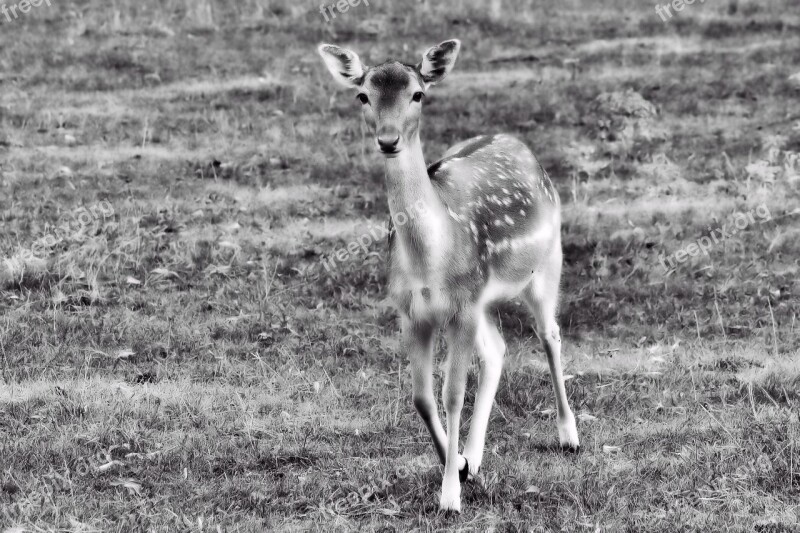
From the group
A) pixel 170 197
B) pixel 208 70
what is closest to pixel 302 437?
pixel 170 197

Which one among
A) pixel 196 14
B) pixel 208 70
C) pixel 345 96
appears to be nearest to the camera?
pixel 345 96

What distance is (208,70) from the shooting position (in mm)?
16219

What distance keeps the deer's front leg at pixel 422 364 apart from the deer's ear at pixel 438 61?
142 cm

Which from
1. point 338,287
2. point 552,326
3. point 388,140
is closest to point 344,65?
point 388,140

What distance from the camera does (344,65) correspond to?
591 centimetres

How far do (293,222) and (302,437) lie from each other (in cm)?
454

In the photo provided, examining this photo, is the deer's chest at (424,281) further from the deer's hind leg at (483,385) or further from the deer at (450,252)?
the deer's hind leg at (483,385)

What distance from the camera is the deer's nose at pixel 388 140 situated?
5.20m

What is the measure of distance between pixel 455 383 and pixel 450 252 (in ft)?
2.42

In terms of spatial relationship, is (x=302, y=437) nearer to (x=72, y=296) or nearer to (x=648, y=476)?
(x=648, y=476)

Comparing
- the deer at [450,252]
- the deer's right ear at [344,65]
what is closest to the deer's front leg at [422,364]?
the deer at [450,252]

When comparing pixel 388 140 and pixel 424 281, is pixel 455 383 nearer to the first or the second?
pixel 424 281

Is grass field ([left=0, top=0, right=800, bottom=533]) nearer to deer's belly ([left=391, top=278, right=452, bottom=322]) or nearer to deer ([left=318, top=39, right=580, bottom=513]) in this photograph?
deer ([left=318, top=39, right=580, bottom=513])

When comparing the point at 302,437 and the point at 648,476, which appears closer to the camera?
the point at 648,476
